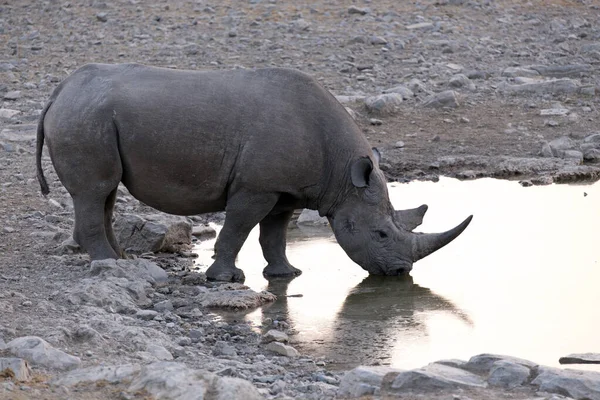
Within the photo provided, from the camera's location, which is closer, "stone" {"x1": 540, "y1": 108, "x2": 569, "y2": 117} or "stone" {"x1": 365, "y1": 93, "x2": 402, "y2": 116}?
"stone" {"x1": 365, "y1": 93, "x2": 402, "y2": 116}

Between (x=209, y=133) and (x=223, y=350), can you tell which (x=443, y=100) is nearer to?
(x=209, y=133)

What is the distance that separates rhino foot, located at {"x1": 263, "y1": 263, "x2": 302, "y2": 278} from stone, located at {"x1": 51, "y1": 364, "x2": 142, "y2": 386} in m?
4.13

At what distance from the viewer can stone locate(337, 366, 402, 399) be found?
645 centimetres

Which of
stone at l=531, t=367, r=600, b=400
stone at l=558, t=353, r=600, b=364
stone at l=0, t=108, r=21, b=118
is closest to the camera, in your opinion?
stone at l=531, t=367, r=600, b=400

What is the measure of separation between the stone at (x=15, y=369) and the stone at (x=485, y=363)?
2.41 m

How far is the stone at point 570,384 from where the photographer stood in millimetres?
6539

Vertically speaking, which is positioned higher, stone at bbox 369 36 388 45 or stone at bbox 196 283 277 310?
stone at bbox 369 36 388 45

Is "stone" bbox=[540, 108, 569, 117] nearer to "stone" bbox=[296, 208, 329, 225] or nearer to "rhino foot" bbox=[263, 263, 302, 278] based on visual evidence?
"stone" bbox=[296, 208, 329, 225]

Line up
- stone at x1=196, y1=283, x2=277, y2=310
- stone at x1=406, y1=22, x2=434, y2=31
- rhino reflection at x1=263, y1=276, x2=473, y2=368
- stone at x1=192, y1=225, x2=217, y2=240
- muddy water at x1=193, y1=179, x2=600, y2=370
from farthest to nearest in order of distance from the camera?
stone at x1=406, y1=22, x2=434, y2=31 < stone at x1=192, y1=225, x2=217, y2=240 < stone at x1=196, y1=283, x2=277, y2=310 < muddy water at x1=193, y1=179, x2=600, y2=370 < rhino reflection at x1=263, y1=276, x2=473, y2=368

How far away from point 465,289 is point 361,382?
377cm

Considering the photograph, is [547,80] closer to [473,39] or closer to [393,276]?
[473,39]

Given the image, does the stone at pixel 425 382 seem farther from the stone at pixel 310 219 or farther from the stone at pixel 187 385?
the stone at pixel 310 219

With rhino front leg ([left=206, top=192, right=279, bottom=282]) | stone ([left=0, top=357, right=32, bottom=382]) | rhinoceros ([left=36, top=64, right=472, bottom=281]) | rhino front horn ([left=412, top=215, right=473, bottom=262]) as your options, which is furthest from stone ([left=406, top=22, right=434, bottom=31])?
stone ([left=0, top=357, right=32, bottom=382])

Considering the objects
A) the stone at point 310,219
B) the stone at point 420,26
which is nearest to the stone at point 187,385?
the stone at point 310,219
